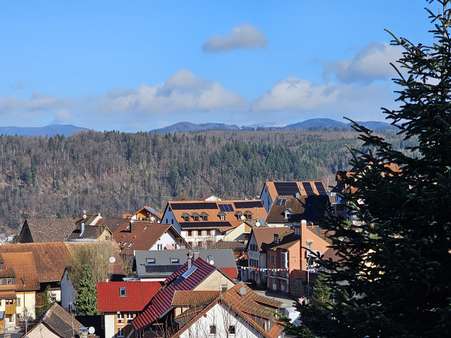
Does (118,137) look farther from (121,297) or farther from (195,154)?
(121,297)

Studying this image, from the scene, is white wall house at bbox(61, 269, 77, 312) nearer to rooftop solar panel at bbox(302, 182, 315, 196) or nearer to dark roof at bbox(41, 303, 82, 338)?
dark roof at bbox(41, 303, 82, 338)

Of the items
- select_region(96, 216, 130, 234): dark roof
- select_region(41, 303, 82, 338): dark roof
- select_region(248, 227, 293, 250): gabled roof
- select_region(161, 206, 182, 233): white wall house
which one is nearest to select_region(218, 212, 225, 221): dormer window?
select_region(161, 206, 182, 233): white wall house

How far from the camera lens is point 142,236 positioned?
181ft

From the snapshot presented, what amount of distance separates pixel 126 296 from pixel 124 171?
5053 inches

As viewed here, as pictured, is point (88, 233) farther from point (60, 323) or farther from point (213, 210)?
point (60, 323)

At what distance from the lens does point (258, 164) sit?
15825 cm

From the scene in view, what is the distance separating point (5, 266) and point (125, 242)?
12.2 meters

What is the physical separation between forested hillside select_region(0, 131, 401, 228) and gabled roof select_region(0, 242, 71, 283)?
82705 millimetres

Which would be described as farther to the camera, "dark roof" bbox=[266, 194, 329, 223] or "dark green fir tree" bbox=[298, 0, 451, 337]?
"dark roof" bbox=[266, 194, 329, 223]

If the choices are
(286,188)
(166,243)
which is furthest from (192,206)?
(166,243)

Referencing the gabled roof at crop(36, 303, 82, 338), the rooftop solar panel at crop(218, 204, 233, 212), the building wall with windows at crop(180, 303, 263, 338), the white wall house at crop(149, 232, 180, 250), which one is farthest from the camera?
the rooftop solar panel at crop(218, 204, 233, 212)

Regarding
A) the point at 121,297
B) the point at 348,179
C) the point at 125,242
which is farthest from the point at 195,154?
the point at 348,179

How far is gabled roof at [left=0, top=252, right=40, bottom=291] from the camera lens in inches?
1773

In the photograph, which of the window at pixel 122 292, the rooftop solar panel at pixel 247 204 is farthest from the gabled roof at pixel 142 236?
the rooftop solar panel at pixel 247 204
